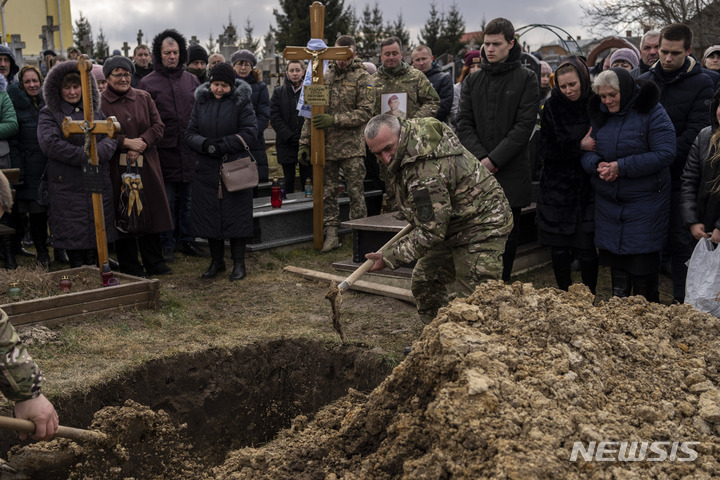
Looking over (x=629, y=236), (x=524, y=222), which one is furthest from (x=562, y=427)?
(x=524, y=222)

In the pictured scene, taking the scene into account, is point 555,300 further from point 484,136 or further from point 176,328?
point 176,328

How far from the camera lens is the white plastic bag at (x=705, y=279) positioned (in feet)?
14.9

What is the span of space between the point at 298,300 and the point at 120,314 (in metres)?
1.63

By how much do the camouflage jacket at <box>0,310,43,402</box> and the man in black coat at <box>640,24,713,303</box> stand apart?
482 cm

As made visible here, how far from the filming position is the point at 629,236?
541 centimetres

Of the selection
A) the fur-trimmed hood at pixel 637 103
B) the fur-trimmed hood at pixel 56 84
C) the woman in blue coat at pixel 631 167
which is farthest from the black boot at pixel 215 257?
the fur-trimmed hood at pixel 637 103

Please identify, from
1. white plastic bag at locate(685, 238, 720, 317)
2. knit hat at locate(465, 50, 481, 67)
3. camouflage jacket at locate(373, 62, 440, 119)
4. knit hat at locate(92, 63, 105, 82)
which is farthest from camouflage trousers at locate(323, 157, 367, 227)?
white plastic bag at locate(685, 238, 720, 317)

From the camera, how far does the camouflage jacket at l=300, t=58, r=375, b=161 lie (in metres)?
8.34

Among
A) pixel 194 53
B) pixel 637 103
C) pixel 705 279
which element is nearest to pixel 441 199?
pixel 705 279

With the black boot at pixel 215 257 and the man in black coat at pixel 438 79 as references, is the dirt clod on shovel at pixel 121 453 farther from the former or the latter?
the man in black coat at pixel 438 79

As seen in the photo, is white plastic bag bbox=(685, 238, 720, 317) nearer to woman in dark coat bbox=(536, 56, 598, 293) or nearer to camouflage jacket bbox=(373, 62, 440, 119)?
woman in dark coat bbox=(536, 56, 598, 293)

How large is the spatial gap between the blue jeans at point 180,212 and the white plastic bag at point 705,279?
5.45 m

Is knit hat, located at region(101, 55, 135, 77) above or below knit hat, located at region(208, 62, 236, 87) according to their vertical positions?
above

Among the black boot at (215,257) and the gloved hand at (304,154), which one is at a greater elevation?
the gloved hand at (304,154)
